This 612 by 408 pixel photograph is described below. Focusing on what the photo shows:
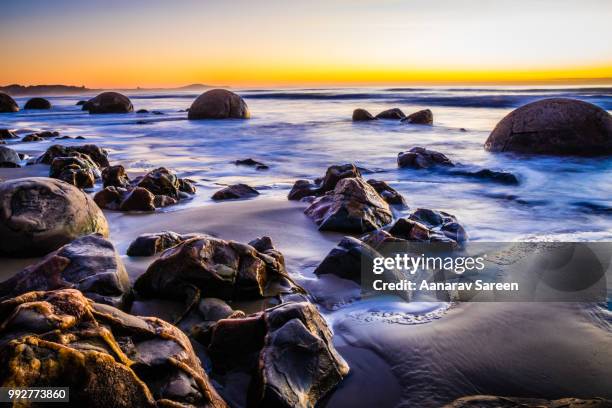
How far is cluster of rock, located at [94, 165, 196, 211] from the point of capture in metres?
5.41

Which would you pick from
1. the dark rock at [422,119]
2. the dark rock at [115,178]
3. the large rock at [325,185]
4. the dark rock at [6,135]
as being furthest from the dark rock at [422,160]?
the dark rock at [6,135]

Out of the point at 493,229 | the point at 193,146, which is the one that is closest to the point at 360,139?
the point at 193,146

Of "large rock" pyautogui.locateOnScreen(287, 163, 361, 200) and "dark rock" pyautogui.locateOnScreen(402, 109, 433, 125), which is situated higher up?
"dark rock" pyautogui.locateOnScreen(402, 109, 433, 125)

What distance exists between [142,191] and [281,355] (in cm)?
385

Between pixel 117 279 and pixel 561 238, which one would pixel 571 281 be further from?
pixel 117 279

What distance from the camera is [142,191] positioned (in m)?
5.43

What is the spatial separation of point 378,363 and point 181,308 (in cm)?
116

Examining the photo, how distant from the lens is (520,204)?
6.06 metres

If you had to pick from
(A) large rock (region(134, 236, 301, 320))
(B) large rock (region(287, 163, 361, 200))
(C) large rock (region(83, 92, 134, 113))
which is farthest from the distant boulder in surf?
(A) large rock (region(134, 236, 301, 320))

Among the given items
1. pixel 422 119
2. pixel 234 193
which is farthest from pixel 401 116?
pixel 234 193

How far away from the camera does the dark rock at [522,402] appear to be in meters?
2.06

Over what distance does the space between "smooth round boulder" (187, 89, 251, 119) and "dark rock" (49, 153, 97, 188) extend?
1303 cm

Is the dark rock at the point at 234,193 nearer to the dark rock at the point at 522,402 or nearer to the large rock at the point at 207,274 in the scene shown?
the large rock at the point at 207,274

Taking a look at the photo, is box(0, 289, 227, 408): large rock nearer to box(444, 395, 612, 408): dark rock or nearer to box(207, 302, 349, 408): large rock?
box(207, 302, 349, 408): large rock
